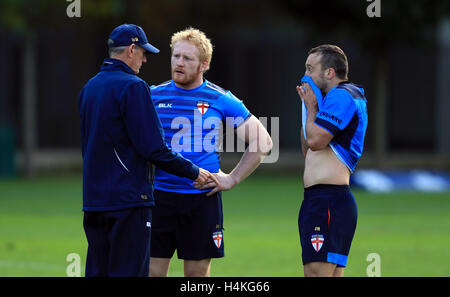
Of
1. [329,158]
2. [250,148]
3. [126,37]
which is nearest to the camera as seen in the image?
[126,37]

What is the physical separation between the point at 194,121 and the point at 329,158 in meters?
1.23

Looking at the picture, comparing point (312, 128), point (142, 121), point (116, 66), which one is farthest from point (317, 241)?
point (116, 66)

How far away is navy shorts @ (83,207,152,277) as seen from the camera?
639 cm

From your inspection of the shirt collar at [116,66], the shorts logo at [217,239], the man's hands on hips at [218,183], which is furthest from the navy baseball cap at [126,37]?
the shorts logo at [217,239]

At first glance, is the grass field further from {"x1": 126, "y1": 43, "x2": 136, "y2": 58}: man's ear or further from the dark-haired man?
{"x1": 126, "y1": 43, "x2": 136, "y2": 58}: man's ear

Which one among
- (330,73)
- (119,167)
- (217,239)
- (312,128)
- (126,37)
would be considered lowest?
(217,239)

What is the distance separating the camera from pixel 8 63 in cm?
3250

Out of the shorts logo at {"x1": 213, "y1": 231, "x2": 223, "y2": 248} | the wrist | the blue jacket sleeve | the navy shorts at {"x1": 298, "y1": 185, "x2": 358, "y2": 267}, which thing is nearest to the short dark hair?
the navy shorts at {"x1": 298, "y1": 185, "x2": 358, "y2": 267}

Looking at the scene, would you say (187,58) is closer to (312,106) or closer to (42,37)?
(312,106)

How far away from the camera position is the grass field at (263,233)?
11742 millimetres

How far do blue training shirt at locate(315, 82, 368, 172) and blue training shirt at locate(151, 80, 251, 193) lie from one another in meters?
0.98

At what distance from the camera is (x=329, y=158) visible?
22.9 ft

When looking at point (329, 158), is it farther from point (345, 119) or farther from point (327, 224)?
point (327, 224)
